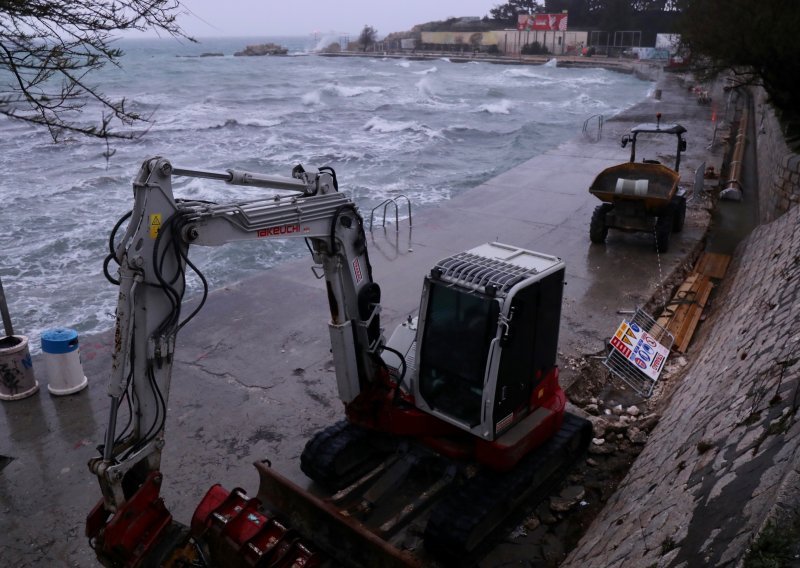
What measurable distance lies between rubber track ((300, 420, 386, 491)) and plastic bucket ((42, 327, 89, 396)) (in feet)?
11.5

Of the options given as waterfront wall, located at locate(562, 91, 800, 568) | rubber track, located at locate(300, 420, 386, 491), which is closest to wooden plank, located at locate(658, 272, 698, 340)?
waterfront wall, located at locate(562, 91, 800, 568)

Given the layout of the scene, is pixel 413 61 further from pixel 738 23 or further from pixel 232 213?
pixel 232 213

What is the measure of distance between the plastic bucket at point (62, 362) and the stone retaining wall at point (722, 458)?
616cm

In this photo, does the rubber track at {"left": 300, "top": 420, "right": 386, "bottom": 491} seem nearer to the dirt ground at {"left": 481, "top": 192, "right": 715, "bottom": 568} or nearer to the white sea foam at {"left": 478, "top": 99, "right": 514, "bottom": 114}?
the dirt ground at {"left": 481, "top": 192, "right": 715, "bottom": 568}

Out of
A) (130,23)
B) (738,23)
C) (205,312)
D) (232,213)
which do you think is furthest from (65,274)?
(738,23)

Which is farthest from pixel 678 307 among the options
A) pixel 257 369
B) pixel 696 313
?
pixel 257 369

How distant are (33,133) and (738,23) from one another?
32.4m

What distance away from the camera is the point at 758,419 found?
487 cm

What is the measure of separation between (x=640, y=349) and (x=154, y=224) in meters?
6.81

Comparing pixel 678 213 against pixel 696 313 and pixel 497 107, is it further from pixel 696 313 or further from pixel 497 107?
pixel 497 107

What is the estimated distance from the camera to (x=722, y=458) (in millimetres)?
4723

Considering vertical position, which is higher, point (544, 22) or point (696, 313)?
point (544, 22)

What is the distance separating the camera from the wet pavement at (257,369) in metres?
6.54

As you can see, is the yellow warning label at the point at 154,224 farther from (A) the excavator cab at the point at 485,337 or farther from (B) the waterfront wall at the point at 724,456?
(B) the waterfront wall at the point at 724,456
